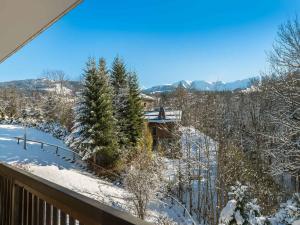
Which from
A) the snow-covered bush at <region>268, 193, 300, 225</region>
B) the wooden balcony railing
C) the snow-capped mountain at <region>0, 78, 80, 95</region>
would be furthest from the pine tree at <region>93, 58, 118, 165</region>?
the wooden balcony railing

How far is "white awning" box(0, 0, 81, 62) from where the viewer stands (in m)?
1.65

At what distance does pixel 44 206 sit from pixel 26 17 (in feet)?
3.97

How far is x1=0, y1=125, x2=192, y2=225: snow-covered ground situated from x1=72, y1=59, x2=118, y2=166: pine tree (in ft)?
3.87

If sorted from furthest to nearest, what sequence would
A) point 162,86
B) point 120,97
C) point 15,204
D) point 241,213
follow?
point 162,86
point 120,97
point 241,213
point 15,204

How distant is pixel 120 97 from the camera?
16406 mm

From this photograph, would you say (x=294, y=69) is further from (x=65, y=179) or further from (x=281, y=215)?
(x=65, y=179)

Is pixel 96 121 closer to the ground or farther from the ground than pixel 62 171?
farther from the ground

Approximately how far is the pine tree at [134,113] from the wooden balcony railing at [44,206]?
13708mm

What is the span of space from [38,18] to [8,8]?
0.17 metres

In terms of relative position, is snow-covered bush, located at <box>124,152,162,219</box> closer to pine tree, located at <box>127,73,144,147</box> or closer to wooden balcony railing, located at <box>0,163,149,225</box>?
pine tree, located at <box>127,73,144,147</box>

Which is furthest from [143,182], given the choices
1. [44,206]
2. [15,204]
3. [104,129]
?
[44,206]

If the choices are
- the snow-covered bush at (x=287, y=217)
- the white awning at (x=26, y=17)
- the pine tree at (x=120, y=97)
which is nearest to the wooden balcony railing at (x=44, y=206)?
the white awning at (x=26, y=17)

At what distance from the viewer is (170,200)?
39.0ft

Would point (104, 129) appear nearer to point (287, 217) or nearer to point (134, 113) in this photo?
point (134, 113)
